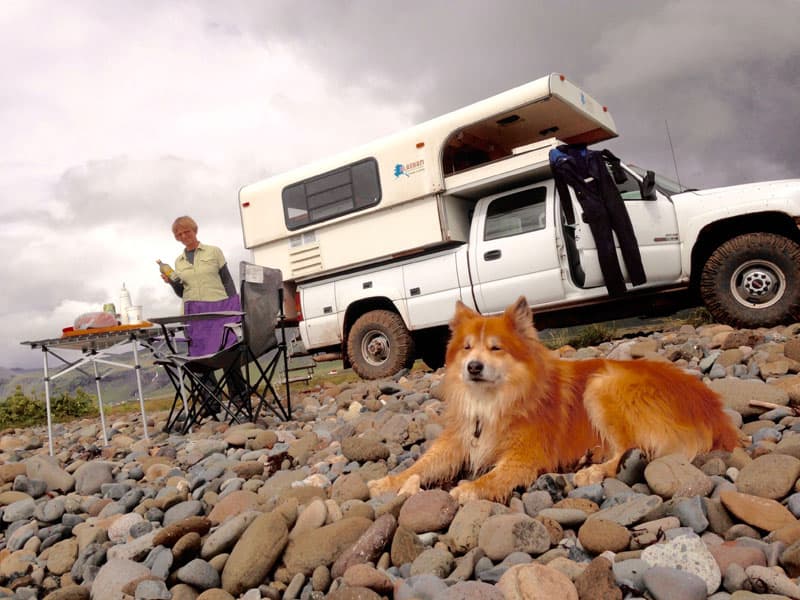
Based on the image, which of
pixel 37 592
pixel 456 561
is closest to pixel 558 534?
pixel 456 561

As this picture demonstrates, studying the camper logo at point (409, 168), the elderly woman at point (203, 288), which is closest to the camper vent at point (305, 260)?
the camper logo at point (409, 168)

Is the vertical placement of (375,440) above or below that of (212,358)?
below

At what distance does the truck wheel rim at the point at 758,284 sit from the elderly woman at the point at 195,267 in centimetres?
589

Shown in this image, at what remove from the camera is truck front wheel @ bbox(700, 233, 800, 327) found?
647cm

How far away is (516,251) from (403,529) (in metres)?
5.33

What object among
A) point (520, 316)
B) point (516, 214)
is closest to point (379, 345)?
point (516, 214)

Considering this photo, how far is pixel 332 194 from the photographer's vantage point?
9.15 meters

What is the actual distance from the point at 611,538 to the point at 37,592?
2667 millimetres

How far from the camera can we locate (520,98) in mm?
7652

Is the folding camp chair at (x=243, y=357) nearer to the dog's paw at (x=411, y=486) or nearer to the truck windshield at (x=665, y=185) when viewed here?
the dog's paw at (x=411, y=486)

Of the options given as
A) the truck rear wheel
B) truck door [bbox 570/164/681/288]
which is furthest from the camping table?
truck door [bbox 570/164/681/288]

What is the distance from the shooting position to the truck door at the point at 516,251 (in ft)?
23.7

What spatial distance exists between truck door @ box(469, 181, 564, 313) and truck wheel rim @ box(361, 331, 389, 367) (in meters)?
1.56

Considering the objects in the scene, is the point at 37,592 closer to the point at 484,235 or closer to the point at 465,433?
the point at 465,433
